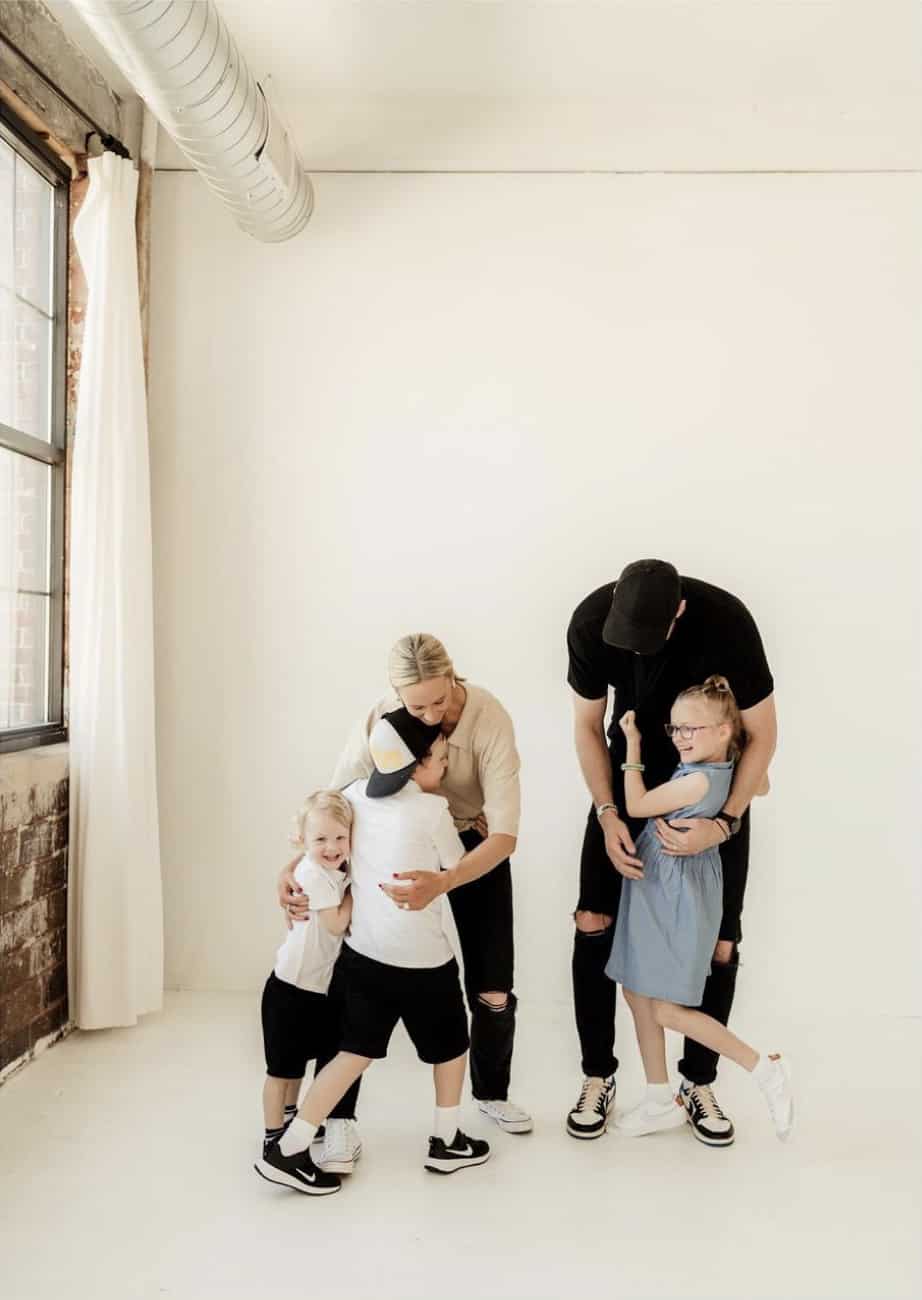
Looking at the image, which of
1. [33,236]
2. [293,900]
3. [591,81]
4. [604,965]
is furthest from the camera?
[591,81]

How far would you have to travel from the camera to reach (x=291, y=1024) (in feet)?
8.49

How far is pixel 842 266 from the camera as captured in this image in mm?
4023

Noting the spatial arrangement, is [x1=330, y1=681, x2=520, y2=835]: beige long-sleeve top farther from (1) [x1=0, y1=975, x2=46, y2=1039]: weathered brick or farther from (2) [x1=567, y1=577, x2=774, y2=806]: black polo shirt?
(1) [x1=0, y1=975, x2=46, y2=1039]: weathered brick

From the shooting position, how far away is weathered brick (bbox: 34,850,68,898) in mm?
3365

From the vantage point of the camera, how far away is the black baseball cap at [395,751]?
2557 mm

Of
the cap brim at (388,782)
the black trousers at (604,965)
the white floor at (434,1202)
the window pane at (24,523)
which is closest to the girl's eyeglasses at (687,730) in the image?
the black trousers at (604,965)

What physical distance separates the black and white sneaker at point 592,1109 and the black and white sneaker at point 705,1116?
0.20 meters

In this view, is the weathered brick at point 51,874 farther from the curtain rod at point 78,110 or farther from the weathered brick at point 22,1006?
the curtain rod at point 78,110

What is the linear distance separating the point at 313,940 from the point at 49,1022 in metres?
1.35

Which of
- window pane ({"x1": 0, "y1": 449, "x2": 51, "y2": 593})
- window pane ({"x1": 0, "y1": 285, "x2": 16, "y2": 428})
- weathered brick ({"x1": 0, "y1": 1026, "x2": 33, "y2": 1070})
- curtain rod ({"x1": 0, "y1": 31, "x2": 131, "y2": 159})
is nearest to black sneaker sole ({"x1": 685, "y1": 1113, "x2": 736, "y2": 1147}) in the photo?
weathered brick ({"x1": 0, "y1": 1026, "x2": 33, "y2": 1070})

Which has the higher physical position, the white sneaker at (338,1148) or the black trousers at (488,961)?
the black trousers at (488,961)

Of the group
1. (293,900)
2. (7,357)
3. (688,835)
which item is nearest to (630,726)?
(688,835)

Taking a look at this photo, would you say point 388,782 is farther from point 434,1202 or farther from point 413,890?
point 434,1202

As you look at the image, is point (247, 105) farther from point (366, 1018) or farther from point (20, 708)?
point (366, 1018)
